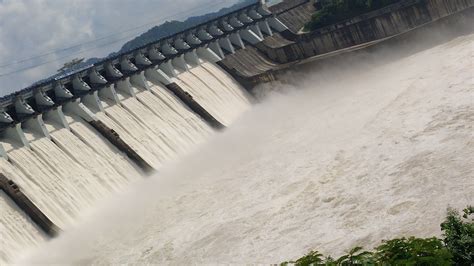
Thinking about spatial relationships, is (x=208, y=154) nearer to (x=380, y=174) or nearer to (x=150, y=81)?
(x=150, y=81)

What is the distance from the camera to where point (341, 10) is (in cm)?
4028

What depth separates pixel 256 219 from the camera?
1667 cm

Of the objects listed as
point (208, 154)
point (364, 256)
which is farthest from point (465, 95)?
point (364, 256)

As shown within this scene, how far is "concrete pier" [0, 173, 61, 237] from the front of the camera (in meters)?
18.3

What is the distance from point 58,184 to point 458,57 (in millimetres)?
19369

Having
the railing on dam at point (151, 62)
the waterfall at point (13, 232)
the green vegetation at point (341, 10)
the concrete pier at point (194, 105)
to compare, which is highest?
the railing on dam at point (151, 62)

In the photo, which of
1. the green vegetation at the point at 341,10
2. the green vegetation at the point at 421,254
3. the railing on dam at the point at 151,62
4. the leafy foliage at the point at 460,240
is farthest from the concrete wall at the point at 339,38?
the green vegetation at the point at 421,254

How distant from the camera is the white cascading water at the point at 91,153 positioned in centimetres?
1911

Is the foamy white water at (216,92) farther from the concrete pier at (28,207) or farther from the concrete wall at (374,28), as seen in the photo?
the concrete pier at (28,207)

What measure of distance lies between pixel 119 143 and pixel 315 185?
34.2 ft

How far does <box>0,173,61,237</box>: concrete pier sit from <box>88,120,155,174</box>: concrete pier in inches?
219

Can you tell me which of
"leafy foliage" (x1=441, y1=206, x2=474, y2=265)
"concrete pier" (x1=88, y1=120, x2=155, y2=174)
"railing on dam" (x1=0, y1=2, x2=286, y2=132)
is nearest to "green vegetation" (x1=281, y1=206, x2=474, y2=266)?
"leafy foliage" (x1=441, y1=206, x2=474, y2=265)

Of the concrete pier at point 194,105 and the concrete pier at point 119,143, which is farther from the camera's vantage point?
the concrete pier at point 194,105

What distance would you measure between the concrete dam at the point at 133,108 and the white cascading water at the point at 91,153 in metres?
0.05
